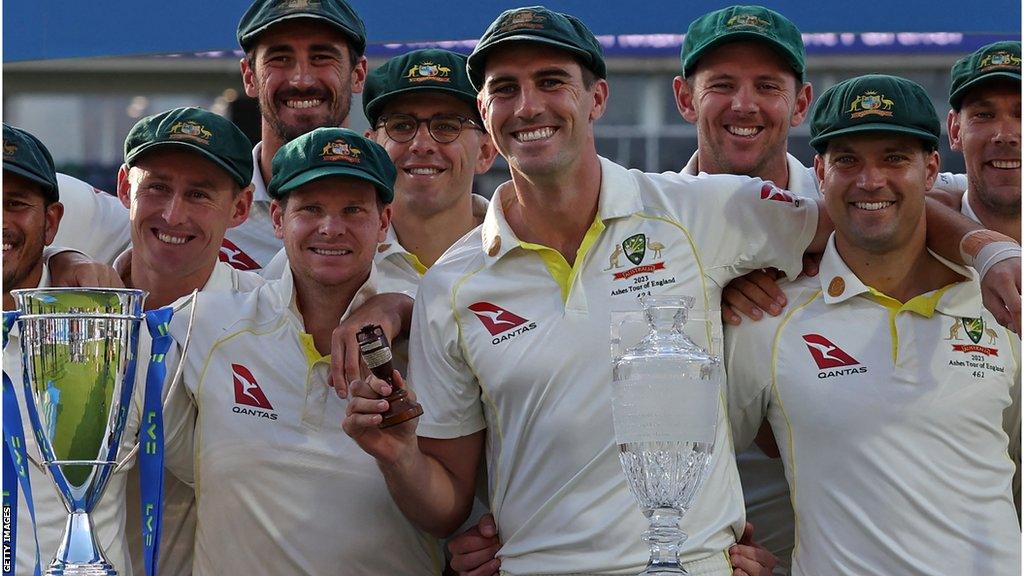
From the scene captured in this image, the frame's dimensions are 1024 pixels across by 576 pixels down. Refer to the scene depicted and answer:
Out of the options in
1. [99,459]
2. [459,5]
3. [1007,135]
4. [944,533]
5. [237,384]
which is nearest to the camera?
[99,459]

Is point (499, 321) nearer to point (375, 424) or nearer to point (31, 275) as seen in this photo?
point (375, 424)

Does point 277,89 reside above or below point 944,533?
above

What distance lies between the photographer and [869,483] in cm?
326

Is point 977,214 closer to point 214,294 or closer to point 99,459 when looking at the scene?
point 214,294

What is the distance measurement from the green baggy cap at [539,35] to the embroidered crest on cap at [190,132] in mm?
828

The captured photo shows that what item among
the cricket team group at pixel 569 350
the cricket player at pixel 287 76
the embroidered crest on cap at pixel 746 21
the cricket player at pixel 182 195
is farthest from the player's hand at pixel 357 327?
the embroidered crest on cap at pixel 746 21

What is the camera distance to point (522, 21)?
10.8 ft

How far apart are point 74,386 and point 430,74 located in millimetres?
1799

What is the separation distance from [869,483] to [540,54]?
1291 millimetres

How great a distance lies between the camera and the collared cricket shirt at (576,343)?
3.18m

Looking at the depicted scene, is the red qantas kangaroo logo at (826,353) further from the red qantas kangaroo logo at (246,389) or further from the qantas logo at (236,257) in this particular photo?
the qantas logo at (236,257)

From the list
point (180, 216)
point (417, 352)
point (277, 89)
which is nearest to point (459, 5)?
point (277, 89)

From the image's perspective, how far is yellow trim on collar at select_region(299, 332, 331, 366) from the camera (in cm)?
349

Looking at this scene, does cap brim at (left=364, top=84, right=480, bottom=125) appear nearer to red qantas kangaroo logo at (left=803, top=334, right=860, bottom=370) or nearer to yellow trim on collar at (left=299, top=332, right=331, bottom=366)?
yellow trim on collar at (left=299, top=332, right=331, bottom=366)
